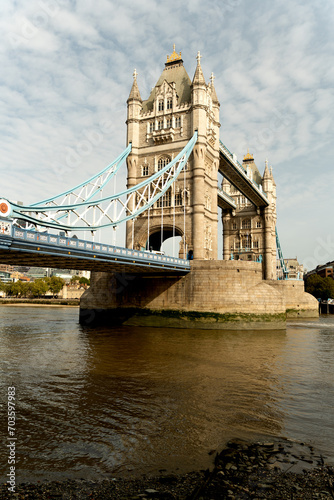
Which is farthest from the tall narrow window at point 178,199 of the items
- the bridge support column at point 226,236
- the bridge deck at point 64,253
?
the bridge support column at point 226,236

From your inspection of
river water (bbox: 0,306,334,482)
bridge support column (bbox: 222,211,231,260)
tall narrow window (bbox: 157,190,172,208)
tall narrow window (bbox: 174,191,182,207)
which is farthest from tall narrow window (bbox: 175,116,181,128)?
bridge support column (bbox: 222,211,231,260)

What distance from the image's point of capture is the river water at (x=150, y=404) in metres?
6.06

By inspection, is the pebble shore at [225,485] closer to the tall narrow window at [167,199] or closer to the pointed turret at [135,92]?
the tall narrow window at [167,199]

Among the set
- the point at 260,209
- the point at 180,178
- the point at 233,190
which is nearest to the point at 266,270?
the point at 260,209

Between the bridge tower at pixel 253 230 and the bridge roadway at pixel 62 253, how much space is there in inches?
1415

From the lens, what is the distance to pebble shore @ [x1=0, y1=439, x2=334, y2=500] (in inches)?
186

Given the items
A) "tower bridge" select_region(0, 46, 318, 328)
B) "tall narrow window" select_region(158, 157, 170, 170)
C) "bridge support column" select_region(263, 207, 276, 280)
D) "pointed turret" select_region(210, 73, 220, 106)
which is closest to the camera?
"tower bridge" select_region(0, 46, 318, 328)

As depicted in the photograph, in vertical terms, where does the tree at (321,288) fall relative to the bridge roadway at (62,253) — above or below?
below

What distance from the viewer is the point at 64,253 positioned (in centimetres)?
1931

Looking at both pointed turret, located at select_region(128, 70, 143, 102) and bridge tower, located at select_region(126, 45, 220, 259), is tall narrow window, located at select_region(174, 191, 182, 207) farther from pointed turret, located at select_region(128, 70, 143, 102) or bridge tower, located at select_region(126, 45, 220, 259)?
pointed turret, located at select_region(128, 70, 143, 102)

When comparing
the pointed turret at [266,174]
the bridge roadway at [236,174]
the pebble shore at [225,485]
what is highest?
the pointed turret at [266,174]

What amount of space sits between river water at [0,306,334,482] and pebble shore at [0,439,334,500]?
34 centimetres

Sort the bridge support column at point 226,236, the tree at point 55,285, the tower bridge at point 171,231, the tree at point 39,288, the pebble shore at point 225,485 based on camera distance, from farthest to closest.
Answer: the tree at point 55,285 → the tree at point 39,288 → the bridge support column at point 226,236 → the tower bridge at point 171,231 → the pebble shore at point 225,485

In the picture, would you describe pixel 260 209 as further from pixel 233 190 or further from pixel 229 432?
pixel 229 432
